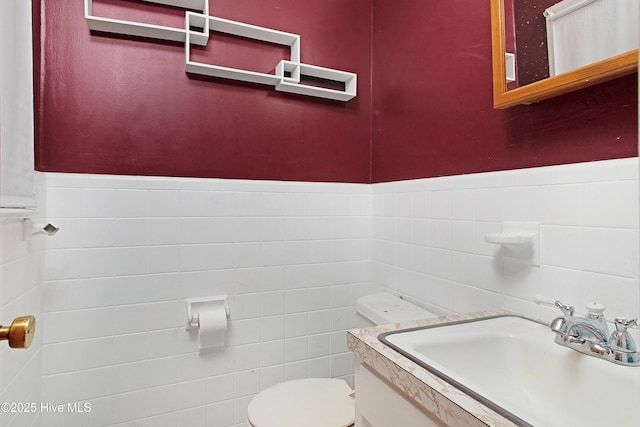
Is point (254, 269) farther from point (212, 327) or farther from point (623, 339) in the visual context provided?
point (623, 339)

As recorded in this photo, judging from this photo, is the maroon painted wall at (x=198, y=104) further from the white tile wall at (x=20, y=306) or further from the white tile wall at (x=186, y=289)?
the white tile wall at (x=20, y=306)

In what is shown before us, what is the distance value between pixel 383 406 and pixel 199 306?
0.95 metres

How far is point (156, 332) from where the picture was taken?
56.3 inches

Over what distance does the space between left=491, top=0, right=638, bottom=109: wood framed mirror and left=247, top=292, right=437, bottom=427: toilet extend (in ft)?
2.73

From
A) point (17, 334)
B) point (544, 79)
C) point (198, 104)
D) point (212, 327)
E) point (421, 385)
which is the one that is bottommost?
point (212, 327)

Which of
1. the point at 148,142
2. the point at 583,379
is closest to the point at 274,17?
the point at 148,142

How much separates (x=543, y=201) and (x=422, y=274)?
58 centimetres

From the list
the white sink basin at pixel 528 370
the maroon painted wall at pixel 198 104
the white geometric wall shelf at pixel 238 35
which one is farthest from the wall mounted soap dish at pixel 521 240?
the white geometric wall shelf at pixel 238 35

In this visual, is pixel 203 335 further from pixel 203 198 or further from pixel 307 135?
pixel 307 135

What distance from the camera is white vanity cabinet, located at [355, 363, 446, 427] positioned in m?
0.68

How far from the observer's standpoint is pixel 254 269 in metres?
1.59

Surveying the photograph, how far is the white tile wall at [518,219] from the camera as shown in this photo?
848 millimetres

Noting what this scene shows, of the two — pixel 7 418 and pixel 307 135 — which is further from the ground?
pixel 307 135

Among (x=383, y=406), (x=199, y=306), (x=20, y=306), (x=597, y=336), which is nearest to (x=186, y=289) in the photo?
(x=199, y=306)
